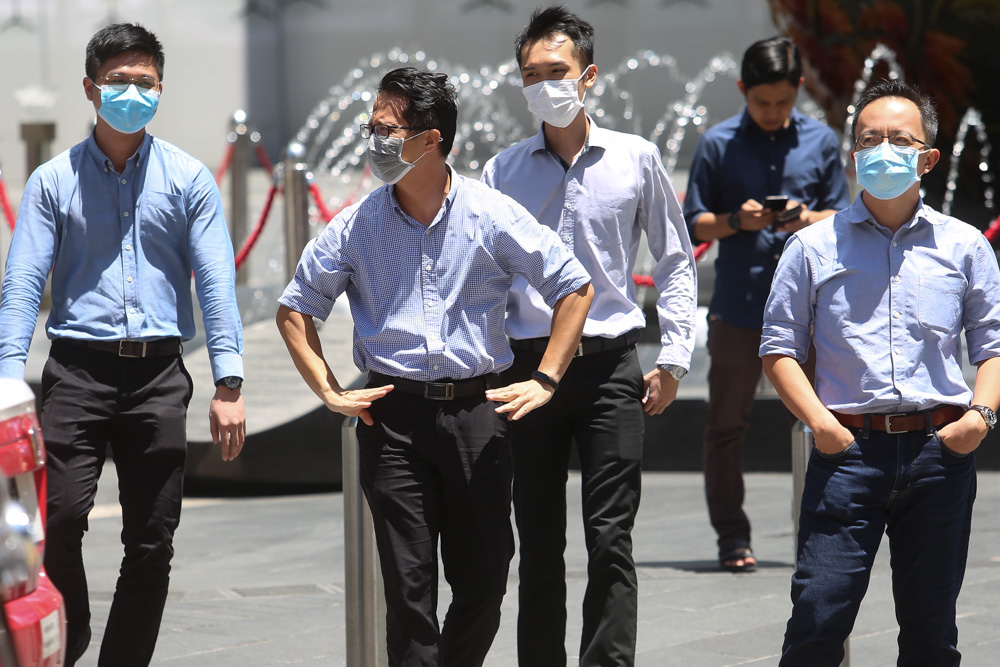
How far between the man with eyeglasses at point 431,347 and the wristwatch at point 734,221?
75.3 inches

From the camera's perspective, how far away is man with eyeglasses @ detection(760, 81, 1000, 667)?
3264 mm

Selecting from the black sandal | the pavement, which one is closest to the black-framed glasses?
the pavement

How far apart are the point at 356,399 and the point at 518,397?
38 cm

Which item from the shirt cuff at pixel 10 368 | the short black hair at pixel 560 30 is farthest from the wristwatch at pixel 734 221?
the shirt cuff at pixel 10 368

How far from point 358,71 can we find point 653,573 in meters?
18.9

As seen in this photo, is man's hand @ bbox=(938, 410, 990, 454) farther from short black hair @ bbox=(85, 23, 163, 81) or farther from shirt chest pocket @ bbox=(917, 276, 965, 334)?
short black hair @ bbox=(85, 23, 163, 81)

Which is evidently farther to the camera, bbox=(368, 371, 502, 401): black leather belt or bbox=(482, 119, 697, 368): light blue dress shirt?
bbox=(482, 119, 697, 368): light blue dress shirt

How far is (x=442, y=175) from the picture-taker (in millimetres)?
3525

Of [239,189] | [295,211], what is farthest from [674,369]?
[239,189]

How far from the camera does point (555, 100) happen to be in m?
3.96

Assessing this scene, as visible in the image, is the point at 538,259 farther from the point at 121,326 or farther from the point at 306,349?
the point at 121,326

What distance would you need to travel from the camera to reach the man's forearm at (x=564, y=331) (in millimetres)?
3504

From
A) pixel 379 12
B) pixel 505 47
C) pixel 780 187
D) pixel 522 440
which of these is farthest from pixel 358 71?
pixel 522 440

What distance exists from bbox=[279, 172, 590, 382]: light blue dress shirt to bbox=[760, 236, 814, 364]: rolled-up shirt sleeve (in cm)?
48
